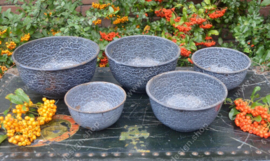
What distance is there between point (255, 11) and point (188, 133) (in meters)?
1.20

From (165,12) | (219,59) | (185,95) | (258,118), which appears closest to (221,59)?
(219,59)

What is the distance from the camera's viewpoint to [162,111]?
89cm

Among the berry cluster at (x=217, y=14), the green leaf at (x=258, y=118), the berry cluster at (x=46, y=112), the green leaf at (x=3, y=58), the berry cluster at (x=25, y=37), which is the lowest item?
the green leaf at (x=3, y=58)

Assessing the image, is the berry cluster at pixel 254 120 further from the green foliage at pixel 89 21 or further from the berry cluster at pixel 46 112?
the green foliage at pixel 89 21

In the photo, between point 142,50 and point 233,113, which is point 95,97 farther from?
point 233,113

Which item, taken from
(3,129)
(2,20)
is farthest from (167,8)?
(3,129)

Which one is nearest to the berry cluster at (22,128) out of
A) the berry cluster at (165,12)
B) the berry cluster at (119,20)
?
the berry cluster at (119,20)

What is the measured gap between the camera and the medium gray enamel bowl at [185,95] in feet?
2.89

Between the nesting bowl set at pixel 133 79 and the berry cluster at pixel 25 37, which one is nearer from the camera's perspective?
the nesting bowl set at pixel 133 79

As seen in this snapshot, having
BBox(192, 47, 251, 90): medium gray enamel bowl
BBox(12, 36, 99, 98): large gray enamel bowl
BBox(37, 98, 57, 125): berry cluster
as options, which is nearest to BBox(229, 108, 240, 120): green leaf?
BBox(192, 47, 251, 90): medium gray enamel bowl

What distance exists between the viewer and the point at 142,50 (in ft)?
4.44

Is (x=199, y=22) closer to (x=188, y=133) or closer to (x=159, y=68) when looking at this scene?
(x=159, y=68)

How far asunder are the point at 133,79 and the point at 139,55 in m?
0.32

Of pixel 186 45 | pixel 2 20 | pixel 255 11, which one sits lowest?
pixel 186 45
